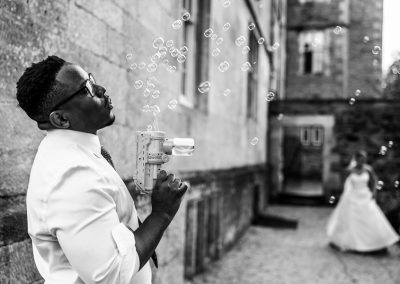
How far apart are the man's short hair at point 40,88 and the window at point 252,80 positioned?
10.1m

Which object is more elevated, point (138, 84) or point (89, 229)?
point (138, 84)

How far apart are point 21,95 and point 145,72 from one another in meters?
2.37

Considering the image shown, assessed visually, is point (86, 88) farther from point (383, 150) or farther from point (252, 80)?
point (383, 150)

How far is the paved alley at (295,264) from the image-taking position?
6.56 m

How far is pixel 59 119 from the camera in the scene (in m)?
1.45

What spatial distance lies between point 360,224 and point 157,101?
20.0 feet

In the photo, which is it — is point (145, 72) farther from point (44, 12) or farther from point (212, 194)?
point (212, 194)

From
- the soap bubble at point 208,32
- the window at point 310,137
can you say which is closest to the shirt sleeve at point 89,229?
the soap bubble at point 208,32

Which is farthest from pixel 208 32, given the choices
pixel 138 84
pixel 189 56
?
pixel 138 84

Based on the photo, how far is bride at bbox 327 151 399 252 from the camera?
27.4 ft

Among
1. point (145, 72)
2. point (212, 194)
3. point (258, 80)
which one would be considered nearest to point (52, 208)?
point (145, 72)

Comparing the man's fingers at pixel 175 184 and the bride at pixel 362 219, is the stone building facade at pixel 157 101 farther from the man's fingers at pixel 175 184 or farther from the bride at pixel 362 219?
the bride at pixel 362 219

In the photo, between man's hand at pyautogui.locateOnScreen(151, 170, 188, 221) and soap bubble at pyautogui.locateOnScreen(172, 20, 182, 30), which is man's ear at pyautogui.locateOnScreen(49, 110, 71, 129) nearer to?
man's hand at pyautogui.locateOnScreen(151, 170, 188, 221)

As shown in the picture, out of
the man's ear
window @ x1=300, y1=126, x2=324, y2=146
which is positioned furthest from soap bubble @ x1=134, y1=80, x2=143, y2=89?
window @ x1=300, y1=126, x2=324, y2=146
